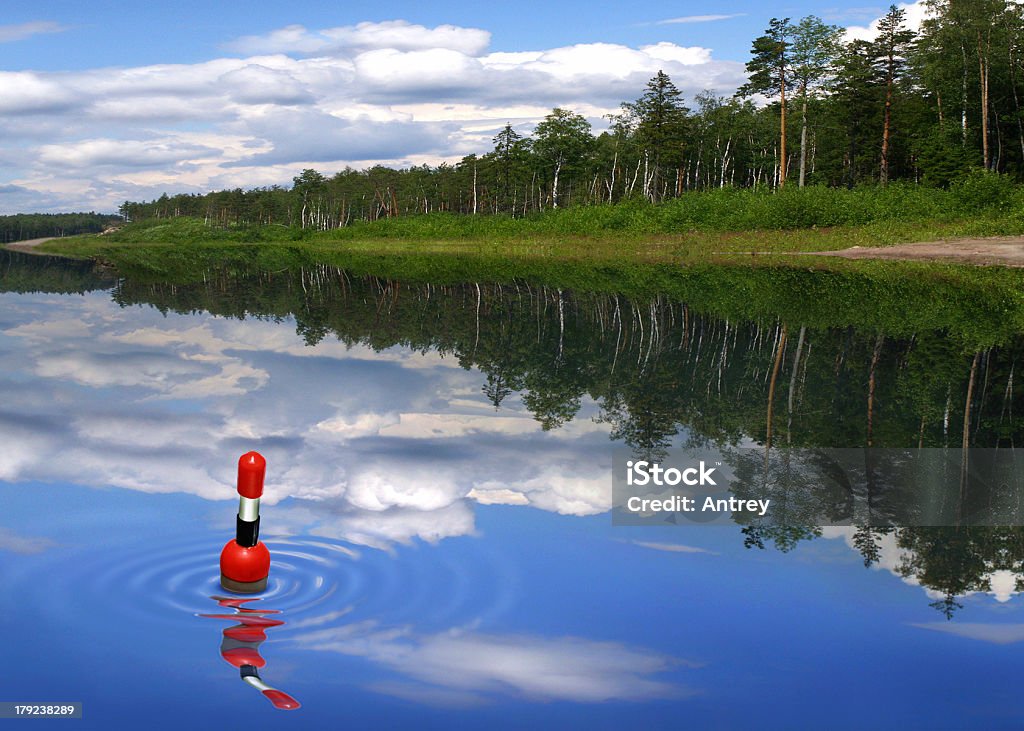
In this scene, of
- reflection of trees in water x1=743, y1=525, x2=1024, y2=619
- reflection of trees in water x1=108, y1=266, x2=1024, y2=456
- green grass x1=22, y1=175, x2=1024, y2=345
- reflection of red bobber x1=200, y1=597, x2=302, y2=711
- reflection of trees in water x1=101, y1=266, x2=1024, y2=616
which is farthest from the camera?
green grass x1=22, y1=175, x2=1024, y2=345

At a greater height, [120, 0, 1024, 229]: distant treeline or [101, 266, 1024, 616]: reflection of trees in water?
[120, 0, 1024, 229]: distant treeline

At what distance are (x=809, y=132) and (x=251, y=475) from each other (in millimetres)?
79410

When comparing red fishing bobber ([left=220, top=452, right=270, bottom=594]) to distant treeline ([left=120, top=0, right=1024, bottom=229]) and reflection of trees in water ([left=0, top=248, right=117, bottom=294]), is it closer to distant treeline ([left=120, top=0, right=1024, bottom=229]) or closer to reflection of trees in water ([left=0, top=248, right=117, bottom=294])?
reflection of trees in water ([left=0, top=248, right=117, bottom=294])

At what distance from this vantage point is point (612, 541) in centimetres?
678

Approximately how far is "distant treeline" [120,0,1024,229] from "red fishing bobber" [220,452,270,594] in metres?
53.1

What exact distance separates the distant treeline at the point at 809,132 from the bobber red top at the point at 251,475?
53174 millimetres

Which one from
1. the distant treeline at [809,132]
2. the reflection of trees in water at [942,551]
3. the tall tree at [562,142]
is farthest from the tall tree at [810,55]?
the reflection of trees in water at [942,551]

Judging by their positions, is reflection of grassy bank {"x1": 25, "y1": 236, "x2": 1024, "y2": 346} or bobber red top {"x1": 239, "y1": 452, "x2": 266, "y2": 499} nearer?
bobber red top {"x1": 239, "y1": 452, "x2": 266, "y2": 499}

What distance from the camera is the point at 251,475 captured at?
5289 mm

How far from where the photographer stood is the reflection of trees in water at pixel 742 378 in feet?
22.5

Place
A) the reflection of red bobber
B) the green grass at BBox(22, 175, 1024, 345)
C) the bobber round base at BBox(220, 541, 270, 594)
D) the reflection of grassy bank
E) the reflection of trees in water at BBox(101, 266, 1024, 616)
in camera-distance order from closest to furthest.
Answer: the reflection of red bobber → the bobber round base at BBox(220, 541, 270, 594) → the reflection of trees in water at BBox(101, 266, 1024, 616) → the reflection of grassy bank → the green grass at BBox(22, 175, 1024, 345)

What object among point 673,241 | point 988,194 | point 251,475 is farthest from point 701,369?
point 673,241

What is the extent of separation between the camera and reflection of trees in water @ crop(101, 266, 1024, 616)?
22.5ft

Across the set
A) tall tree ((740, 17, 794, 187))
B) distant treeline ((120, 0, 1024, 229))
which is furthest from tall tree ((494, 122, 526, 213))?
tall tree ((740, 17, 794, 187))
